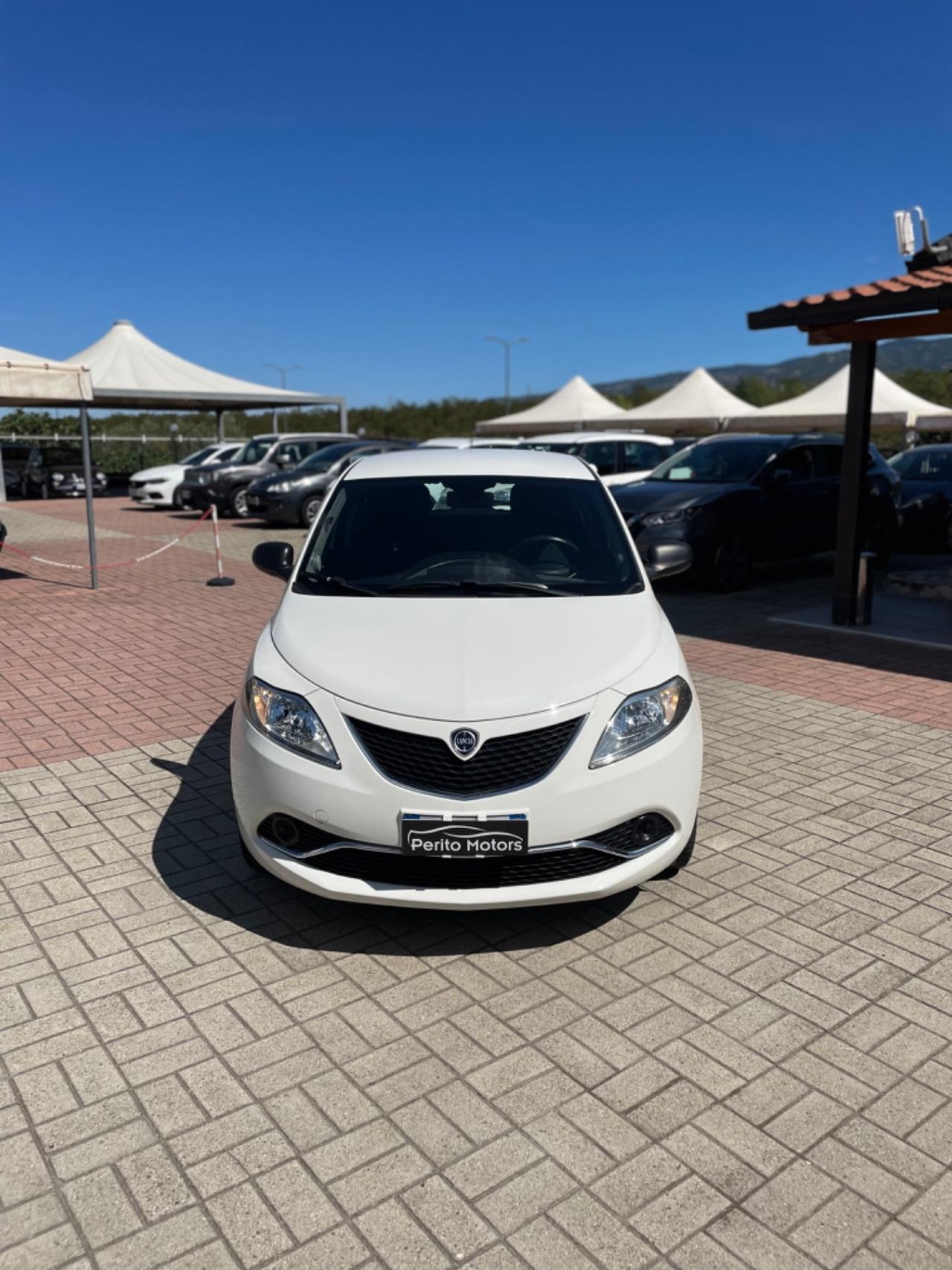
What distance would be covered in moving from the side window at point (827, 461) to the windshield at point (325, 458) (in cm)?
942

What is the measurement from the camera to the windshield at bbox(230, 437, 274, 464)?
22812mm

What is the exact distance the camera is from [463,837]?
333 cm

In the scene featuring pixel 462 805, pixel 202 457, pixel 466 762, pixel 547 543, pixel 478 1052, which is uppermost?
pixel 202 457

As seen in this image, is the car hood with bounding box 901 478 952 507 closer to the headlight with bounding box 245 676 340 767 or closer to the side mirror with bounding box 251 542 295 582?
the side mirror with bounding box 251 542 295 582

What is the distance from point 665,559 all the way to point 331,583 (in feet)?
6.05

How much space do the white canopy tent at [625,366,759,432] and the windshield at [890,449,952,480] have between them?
1516cm

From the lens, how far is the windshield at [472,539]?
14.9 feet

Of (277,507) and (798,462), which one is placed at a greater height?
(798,462)

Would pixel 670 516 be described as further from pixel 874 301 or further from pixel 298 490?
pixel 298 490

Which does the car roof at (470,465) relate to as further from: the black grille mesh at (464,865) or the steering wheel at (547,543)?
the black grille mesh at (464,865)

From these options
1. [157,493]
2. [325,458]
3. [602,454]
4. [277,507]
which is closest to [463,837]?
[602,454]

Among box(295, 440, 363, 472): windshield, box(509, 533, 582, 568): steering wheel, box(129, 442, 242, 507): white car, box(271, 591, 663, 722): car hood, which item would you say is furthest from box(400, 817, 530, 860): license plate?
box(129, 442, 242, 507): white car

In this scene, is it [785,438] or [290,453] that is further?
[290,453]

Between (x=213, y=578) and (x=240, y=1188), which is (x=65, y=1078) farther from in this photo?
(x=213, y=578)
